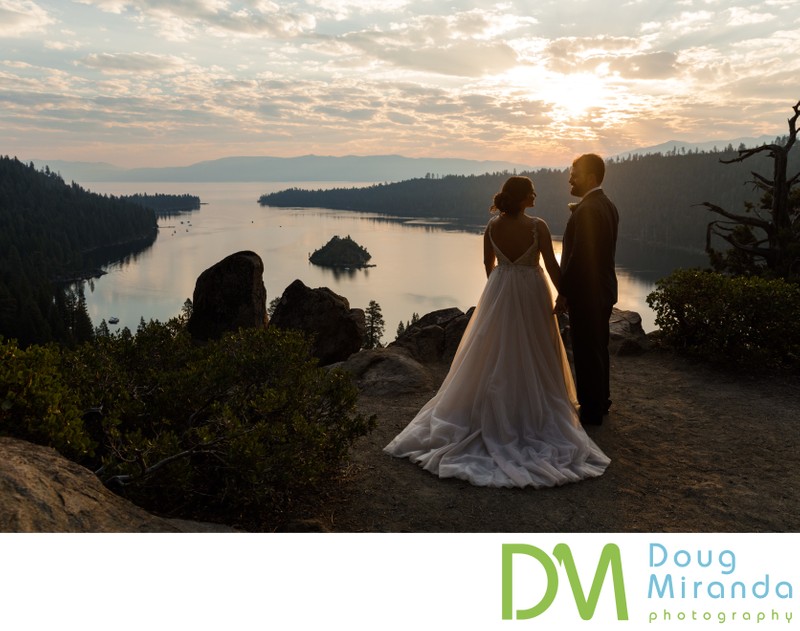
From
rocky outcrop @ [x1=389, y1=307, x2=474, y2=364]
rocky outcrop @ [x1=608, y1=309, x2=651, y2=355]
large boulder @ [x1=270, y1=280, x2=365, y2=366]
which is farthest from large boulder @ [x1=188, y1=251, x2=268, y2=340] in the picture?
rocky outcrop @ [x1=608, y1=309, x2=651, y2=355]

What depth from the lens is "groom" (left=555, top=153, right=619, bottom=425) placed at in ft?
24.3

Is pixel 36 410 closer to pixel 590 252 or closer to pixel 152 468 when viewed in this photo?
pixel 152 468

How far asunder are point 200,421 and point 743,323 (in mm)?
9278

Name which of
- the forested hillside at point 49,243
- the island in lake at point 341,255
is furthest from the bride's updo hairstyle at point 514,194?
the island in lake at point 341,255

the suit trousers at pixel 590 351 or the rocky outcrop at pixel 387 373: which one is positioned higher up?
the suit trousers at pixel 590 351

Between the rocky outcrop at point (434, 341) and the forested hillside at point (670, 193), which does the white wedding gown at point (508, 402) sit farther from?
the forested hillside at point (670, 193)

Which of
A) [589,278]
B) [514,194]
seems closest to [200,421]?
[514,194]

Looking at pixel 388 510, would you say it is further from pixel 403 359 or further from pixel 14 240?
pixel 14 240

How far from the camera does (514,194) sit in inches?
261

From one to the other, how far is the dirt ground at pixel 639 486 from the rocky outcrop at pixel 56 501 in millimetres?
1701

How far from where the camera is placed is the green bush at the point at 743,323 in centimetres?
1011

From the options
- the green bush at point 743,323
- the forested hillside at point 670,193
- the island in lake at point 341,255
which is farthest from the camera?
the forested hillside at point 670,193
